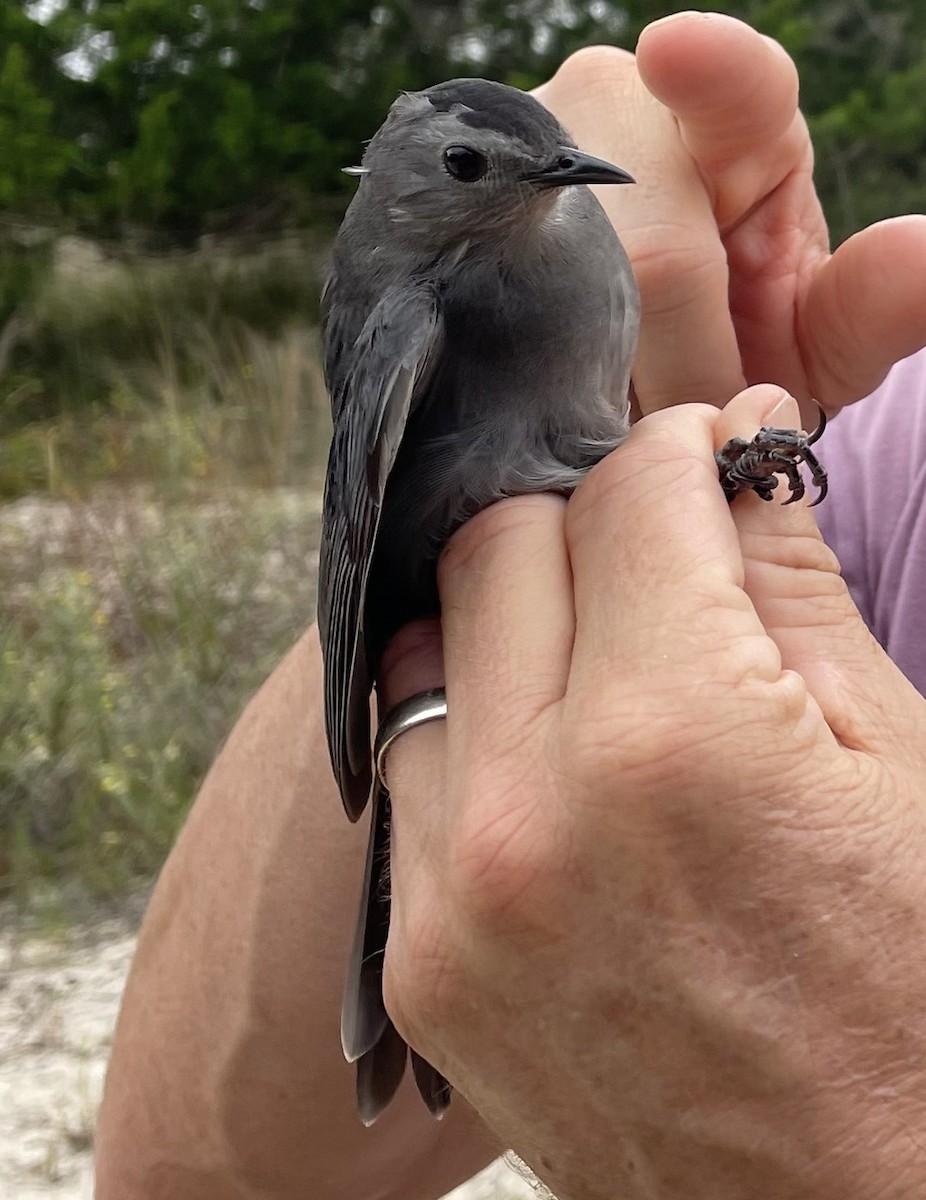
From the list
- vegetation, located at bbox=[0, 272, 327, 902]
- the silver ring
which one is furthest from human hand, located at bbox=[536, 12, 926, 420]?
vegetation, located at bbox=[0, 272, 327, 902]

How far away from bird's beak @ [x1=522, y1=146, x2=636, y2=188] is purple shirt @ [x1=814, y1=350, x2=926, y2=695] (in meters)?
0.57

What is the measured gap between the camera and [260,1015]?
60.1 inches

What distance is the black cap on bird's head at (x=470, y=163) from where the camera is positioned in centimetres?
140

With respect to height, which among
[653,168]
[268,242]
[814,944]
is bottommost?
[268,242]

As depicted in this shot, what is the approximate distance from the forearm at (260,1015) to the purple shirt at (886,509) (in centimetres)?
75

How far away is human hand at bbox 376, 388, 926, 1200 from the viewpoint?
0.83 meters

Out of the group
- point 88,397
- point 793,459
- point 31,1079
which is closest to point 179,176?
point 88,397

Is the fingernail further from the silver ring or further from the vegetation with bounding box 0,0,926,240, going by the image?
the vegetation with bounding box 0,0,926,240

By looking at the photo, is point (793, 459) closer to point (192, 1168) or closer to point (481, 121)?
point (481, 121)

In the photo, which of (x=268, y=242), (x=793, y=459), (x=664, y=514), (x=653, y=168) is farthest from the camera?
(x=268, y=242)

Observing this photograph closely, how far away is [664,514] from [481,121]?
2.34ft

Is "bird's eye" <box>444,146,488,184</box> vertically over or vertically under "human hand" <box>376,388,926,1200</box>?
over

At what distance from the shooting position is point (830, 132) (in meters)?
7.94

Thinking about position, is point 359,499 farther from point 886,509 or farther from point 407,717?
point 886,509
